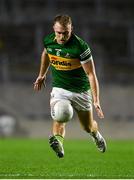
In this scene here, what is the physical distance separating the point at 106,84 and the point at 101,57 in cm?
99

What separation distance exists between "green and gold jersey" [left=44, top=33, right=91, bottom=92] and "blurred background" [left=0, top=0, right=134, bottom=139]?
12330 millimetres

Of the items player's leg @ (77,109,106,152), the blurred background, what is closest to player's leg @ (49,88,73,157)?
player's leg @ (77,109,106,152)

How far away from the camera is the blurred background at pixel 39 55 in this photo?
922 inches

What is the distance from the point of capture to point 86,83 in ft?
35.5

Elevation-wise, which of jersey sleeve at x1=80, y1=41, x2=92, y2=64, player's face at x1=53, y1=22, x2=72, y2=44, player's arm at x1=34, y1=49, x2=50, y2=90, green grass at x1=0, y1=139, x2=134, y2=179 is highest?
player's face at x1=53, y1=22, x2=72, y2=44

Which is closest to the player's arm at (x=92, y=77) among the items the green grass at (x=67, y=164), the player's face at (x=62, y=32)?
the player's face at (x=62, y=32)

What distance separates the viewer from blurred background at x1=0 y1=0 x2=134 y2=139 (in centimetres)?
2342

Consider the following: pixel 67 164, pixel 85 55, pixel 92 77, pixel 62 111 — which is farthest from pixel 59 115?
pixel 67 164

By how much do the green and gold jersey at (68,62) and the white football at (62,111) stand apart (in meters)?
0.29

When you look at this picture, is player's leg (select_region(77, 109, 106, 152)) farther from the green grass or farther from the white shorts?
the green grass

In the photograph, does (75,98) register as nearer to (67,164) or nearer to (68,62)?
(68,62)

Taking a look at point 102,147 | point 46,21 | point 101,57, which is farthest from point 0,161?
point 46,21

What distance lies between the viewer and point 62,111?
1027 centimetres

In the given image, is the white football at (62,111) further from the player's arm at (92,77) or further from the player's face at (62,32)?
the player's face at (62,32)
